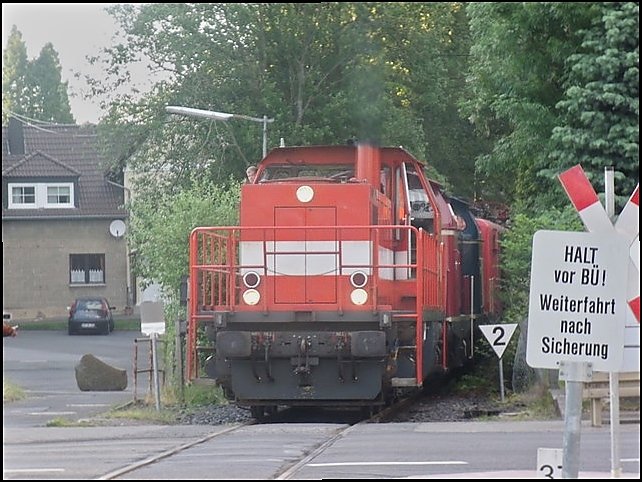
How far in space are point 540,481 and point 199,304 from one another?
23.3ft

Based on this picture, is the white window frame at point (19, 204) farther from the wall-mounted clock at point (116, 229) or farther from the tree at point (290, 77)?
the tree at point (290, 77)

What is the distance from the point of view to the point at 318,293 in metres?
15.4

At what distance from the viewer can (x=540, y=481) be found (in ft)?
30.4

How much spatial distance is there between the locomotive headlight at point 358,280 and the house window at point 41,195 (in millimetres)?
19877

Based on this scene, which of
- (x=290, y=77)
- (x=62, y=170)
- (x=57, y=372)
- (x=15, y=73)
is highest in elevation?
(x=15, y=73)

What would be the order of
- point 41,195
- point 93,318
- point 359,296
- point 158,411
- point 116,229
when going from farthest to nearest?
point 41,195 → point 93,318 → point 116,229 → point 158,411 → point 359,296

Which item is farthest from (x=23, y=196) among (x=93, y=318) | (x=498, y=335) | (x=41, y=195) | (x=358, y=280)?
(x=358, y=280)

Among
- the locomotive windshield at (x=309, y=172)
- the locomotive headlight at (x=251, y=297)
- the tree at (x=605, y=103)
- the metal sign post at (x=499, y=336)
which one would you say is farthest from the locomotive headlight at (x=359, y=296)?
the metal sign post at (x=499, y=336)

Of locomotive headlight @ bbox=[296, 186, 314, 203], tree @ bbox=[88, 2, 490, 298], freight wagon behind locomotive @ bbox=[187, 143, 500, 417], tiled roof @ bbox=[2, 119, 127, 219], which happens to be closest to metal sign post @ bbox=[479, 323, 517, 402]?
freight wagon behind locomotive @ bbox=[187, 143, 500, 417]

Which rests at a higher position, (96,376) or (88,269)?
(88,269)

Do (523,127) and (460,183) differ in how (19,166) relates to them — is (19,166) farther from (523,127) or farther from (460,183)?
(523,127)

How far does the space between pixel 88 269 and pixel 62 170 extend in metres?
2.86

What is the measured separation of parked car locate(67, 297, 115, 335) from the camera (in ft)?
114

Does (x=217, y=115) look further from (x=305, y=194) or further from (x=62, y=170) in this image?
(x=62, y=170)
